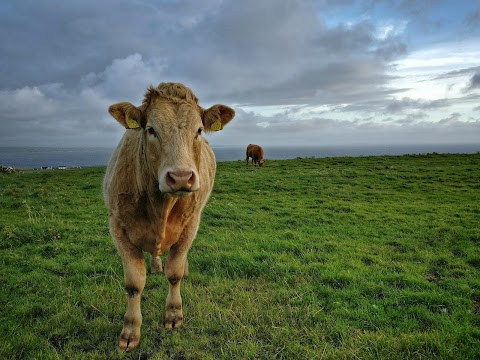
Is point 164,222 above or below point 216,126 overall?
below

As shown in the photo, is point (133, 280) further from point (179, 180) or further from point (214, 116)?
point (214, 116)

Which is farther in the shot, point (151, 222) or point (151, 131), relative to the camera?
point (151, 222)

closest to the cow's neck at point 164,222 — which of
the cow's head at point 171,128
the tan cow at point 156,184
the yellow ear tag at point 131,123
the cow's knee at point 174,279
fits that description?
the tan cow at point 156,184

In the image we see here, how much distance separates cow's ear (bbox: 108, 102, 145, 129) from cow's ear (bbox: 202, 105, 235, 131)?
2.99 feet

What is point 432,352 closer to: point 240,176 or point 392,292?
point 392,292

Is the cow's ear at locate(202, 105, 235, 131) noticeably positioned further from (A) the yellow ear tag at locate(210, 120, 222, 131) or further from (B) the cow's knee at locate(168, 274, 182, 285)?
(B) the cow's knee at locate(168, 274, 182, 285)

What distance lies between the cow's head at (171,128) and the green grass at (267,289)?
7.78 ft

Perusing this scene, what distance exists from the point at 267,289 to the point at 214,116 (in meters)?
3.34

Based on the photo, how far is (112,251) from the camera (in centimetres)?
814

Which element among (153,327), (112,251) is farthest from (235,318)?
(112,251)

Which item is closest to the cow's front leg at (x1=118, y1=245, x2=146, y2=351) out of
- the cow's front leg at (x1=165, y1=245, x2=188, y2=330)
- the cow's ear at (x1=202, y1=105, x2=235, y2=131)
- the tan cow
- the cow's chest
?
the tan cow

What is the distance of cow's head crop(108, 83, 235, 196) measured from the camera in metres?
3.66

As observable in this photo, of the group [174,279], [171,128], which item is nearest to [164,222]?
[174,279]

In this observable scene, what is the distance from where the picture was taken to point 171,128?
4016 mm
